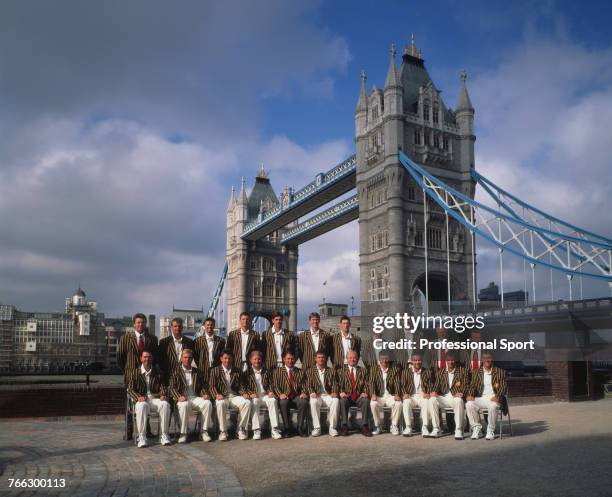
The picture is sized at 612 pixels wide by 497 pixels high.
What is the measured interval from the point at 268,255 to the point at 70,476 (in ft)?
207

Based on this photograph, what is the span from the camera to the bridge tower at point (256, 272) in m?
66.9

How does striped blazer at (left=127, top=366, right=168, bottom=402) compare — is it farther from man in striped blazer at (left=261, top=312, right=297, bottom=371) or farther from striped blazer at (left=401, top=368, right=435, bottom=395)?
striped blazer at (left=401, top=368, right=435, bottom=395)

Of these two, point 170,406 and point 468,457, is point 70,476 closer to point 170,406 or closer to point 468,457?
point 170,406

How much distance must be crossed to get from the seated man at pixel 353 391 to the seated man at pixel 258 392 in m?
1.02

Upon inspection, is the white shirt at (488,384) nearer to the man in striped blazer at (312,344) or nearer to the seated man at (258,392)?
the man in striped blazer at (312,344)

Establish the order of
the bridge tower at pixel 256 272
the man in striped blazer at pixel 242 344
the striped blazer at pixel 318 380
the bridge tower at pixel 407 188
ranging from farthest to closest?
the bridge tower at pixel 256 272
the bridge tower at pixel 407 188
the man in striped blazer at pixel 242 344
the striped blazer at pixel 318 380

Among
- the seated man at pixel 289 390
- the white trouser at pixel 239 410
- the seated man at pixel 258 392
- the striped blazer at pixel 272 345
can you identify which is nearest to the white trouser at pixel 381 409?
the seated man at pixel 289 390

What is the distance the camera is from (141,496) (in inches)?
202

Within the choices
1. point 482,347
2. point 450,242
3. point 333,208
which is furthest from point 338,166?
point 482,347

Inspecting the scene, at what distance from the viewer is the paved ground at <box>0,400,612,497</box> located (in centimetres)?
543

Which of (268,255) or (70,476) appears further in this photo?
(268,255)

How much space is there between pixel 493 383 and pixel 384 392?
1.66 m

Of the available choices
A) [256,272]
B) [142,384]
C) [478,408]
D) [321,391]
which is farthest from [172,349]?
[256,272]

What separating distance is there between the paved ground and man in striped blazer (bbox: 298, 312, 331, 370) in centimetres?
153
